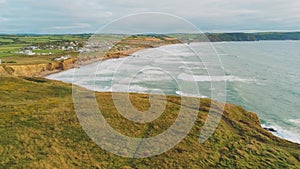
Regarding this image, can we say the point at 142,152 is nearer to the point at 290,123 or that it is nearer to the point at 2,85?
the point at 290,123

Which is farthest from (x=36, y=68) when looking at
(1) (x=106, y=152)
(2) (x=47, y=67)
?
(1) (x=106, y=152)

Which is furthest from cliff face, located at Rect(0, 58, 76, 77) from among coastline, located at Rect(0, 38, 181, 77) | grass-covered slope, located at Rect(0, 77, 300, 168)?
grass-covered slope, located at Rect(0, 77, 300, 168)

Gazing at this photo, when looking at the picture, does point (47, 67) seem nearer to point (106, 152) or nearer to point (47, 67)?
point (47, 67)

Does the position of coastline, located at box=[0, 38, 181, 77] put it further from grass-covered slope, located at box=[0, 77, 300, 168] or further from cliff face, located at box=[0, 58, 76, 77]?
grass-covered slope, located at box=[0, 77, 300, 168]

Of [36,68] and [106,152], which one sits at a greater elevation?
[36,68]

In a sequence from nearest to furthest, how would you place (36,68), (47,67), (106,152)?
(106,152) < (36,68) < (47,67)

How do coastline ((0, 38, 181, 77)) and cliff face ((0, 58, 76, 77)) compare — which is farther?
coastline ((0, 38, 181, 77))

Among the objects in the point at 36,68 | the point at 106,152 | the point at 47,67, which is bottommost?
the point at 106,152
